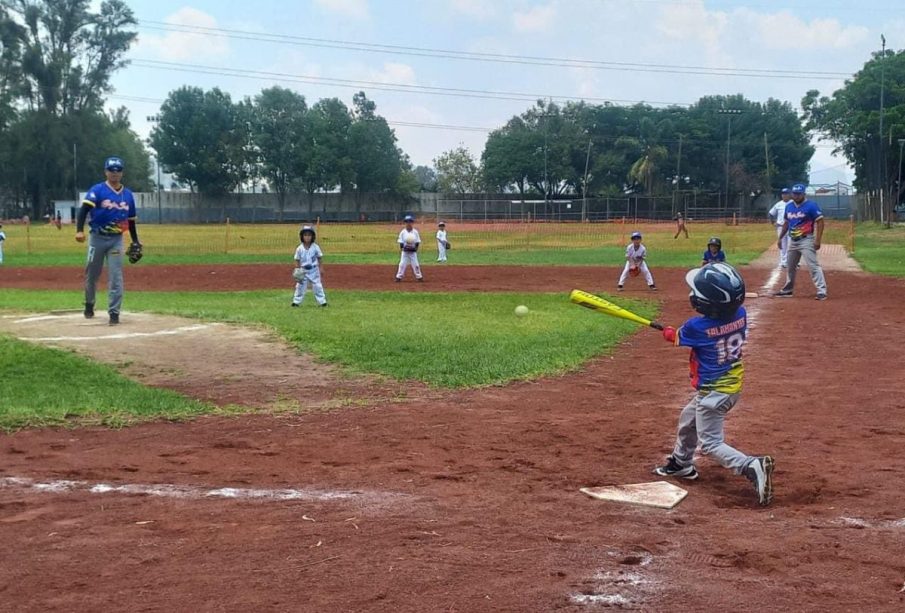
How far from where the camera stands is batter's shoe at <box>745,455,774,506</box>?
502 centimetres

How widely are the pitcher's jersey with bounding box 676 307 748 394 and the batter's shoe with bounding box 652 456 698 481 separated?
517 mm

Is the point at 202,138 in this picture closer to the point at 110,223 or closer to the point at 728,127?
the point at 728,127

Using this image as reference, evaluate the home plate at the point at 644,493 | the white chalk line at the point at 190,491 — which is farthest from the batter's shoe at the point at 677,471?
the white chalk line at the point at 190,491

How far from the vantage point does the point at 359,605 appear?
358 centimetres

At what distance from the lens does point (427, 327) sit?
12156mm

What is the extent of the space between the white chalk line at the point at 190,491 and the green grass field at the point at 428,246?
80.4ft

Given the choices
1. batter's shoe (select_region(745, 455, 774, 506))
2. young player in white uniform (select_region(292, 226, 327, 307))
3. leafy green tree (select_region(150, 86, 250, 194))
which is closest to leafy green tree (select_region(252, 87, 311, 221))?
leafy green tree (select_region(150, 86, 250, 194))

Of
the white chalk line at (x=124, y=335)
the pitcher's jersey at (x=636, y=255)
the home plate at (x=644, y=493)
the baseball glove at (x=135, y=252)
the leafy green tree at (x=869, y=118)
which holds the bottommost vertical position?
the home plate at (x=644, y=493)

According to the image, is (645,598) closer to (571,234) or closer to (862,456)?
(862,456)

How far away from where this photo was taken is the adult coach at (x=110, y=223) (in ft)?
35.4

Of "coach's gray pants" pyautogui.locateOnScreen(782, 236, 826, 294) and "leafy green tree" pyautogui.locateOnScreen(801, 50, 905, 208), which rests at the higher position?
"leafy green tree" pyautogui.locateOnScreen(801, 50, 905, 208)

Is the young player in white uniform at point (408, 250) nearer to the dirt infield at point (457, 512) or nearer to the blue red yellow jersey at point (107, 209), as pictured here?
the blue red yellow jersey at point (107, 209)

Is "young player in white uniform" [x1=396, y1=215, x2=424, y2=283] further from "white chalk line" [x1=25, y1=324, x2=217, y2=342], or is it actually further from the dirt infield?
the dirt infield

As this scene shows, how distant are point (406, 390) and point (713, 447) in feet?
11.8
